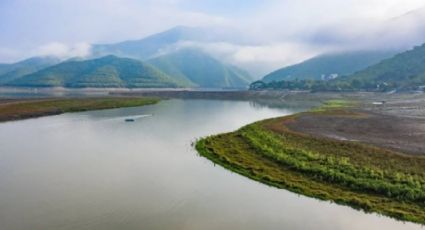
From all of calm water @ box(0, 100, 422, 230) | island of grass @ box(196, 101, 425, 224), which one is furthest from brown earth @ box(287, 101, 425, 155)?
calm water @ box(0, 100, 422, 230)

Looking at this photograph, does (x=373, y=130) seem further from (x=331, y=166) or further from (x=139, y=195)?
(x=139, y=195)

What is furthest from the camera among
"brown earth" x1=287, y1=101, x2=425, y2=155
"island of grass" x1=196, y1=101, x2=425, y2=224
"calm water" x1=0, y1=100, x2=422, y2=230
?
"brown earth" x1=287, y1=101, x2=425, y2=155

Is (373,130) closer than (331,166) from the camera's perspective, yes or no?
No

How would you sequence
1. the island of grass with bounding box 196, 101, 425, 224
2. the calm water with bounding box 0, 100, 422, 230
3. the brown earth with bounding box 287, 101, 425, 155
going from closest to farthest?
1. the calm water with bounding box 0, 100, 422, 230
2. the island of grass with bounding box 196, 101, 425, 224
3. the brown earth with bounding box 287, 101, 425, 155

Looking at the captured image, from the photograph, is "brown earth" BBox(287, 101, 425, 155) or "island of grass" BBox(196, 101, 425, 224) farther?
"brown earth" BBox(287, 101, 425, 155)

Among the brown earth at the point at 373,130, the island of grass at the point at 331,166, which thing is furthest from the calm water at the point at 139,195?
the brown earth at the point at 373,130

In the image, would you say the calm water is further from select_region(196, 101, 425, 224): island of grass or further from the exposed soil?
the exposed soil

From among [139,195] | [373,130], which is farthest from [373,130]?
[139,195]
